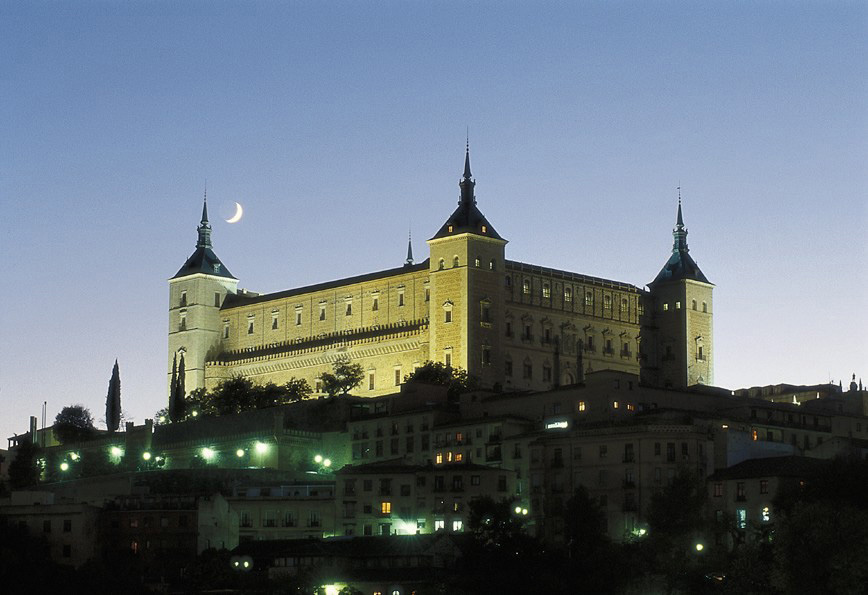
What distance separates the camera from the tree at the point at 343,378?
143 m

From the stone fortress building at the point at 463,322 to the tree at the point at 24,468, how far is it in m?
22.8

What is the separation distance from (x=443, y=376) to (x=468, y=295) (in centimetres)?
950

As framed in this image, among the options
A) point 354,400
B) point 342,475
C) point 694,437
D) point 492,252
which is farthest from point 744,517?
point 492,252

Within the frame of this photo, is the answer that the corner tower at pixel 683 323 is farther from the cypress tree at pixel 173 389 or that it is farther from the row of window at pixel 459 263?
the cypress tree at pixel 173 389

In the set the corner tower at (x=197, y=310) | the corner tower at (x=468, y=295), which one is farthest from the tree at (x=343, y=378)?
the corner tower at (x=197, y=310)

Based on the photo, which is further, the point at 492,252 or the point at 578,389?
the point at 492,252

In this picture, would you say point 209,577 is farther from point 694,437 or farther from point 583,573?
point 694,437

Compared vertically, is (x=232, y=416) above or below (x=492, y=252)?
below

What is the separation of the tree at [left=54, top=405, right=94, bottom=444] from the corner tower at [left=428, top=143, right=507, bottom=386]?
83.6 ft

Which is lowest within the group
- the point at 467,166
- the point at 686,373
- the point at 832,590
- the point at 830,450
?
the point at 832,590

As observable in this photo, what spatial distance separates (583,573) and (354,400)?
38.8 m

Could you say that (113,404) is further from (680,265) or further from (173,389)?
(680,265)

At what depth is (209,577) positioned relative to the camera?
9162cm

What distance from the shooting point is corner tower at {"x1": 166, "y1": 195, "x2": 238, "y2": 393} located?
16162cm
